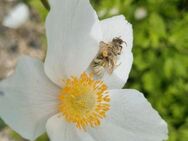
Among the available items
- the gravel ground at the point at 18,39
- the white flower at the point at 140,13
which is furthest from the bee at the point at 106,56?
the gravel ground at the point at 18,39

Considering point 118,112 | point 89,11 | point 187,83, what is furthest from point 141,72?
point 89,11

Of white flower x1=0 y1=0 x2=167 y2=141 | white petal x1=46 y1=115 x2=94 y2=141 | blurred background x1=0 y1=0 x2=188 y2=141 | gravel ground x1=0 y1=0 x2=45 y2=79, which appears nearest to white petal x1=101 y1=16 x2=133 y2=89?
white flower x1=0 y1=0 x2=167 y2=141

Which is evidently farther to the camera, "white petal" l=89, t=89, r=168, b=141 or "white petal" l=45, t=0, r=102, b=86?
"white petal" l=89, t=89, r=168, b=141

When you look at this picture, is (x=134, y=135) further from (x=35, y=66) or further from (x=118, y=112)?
(x=35, y=66)

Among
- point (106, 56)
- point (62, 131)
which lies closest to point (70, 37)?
point (106, 56)

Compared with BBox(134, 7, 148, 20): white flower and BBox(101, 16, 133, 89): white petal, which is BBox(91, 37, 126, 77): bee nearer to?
BBox(101, 16, 133, 89): white petal

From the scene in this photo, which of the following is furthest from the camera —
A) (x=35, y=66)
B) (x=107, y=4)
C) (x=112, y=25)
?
(x=107, y=4)
